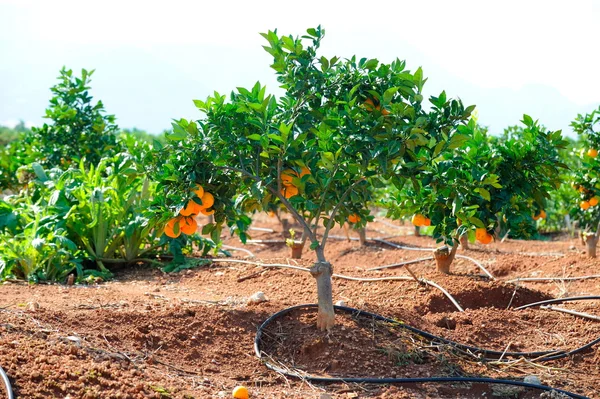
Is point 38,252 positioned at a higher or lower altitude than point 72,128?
lower

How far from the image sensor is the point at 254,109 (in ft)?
9.93

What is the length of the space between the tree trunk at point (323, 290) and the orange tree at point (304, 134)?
0.30m

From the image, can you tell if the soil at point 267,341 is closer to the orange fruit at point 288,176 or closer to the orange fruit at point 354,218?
the orange fruit at point 354,218

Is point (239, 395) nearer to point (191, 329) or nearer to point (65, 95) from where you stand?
point (191, 329)

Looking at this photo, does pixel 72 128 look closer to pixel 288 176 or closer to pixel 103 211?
pixel 103 211

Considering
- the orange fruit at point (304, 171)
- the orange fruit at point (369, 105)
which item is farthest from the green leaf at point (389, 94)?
the orange fruit at point (304, 171)

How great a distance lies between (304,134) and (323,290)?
0.89m

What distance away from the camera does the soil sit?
279cm

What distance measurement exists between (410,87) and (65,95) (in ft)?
17.0

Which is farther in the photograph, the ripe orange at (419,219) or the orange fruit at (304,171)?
A: the ripe orange at (419,219)

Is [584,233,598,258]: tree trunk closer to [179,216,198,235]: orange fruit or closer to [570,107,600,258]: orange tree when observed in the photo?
[570,107,600,258]: orange tree

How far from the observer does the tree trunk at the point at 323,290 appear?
3.33 metres

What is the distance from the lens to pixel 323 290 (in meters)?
3.37

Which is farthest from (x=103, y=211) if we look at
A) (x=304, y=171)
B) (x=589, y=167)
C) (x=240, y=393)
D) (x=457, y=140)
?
(x=589, y=167)
